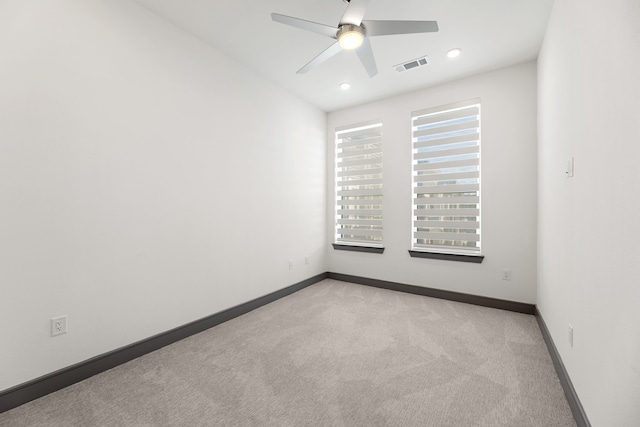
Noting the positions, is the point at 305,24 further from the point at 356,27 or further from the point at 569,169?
the point at 569,169

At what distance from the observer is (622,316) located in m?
1.05

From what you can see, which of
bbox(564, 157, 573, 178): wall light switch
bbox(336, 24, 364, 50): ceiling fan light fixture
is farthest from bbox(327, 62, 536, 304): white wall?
bbox(336, 24, 364, 50): ceiling fan light fixture

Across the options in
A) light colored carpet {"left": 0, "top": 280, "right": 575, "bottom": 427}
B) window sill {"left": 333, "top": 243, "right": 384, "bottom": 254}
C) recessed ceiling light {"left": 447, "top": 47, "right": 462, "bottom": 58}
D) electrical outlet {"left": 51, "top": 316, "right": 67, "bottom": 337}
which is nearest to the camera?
light colored carpet {"left": 0, "top": 280, "right": 575, "bottom": 427}

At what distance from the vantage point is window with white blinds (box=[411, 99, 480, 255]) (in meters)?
3.43

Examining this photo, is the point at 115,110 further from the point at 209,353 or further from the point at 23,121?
the point at 209,353

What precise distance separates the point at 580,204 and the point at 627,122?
0.69 m

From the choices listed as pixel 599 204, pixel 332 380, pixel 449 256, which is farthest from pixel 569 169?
pixel 332 380

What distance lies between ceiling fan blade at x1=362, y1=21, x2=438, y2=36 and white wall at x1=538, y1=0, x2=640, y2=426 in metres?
0.80

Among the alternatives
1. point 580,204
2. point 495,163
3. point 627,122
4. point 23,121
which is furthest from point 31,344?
point 495,163

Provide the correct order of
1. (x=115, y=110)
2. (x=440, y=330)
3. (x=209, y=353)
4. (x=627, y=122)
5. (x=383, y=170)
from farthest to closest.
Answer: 1. (x=383, y=170)
2. (x=440, y=330)
3. (x=209, y=353)
4. (x=115, y=110)
5. (x=627, y=122)

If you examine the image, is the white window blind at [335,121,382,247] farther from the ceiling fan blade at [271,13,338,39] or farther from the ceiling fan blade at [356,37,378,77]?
the ceiling fan blade at [271,13,338,39]

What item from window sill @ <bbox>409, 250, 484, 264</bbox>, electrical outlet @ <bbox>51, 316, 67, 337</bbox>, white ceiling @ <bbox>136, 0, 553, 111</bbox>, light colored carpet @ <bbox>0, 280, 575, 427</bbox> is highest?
white ceiling @ <bbox>136, 0, 553, 111</bbox>

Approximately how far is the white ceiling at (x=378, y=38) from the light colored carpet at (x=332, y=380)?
9.24 feet

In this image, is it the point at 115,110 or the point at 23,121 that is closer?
the point at 23,121
